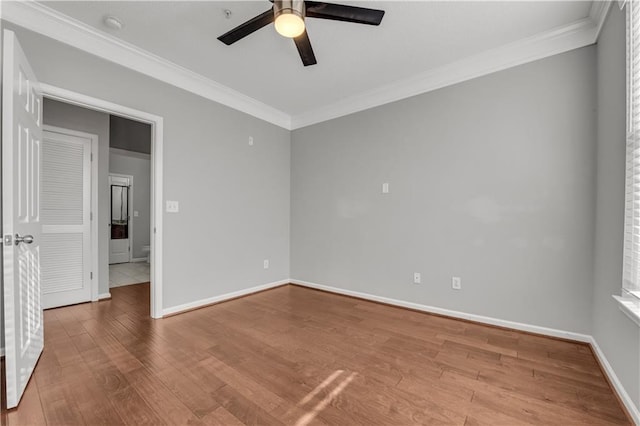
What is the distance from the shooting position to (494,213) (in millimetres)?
2664

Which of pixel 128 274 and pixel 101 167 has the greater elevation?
pixel 101 167

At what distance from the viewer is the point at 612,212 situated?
1887 mm

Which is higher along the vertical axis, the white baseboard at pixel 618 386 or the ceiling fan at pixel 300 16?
the ceiling fan at pixel 300 16

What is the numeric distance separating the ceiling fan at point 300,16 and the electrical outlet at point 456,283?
8.12 feet

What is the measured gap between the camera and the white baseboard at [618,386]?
55.4 inches

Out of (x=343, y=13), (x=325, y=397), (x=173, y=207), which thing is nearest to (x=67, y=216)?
(x=173, y=207)

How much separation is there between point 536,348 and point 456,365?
82cm

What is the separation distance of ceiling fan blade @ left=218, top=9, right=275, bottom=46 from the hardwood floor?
2.40 meters

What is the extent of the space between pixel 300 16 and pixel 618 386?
9.55ft

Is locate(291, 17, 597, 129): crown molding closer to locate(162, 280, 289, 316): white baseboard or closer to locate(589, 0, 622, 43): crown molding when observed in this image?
locate(589, 0, 622, 43): crown molding

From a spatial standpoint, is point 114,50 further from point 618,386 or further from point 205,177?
point 618,386

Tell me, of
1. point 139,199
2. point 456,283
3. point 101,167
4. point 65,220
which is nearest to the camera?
point 456,283

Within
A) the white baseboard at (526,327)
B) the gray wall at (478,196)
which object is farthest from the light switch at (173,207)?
the white baseboard at (526,327)

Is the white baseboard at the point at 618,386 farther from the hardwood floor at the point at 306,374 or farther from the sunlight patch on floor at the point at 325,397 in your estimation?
the sunlight patch on floor at the point at 325,397
